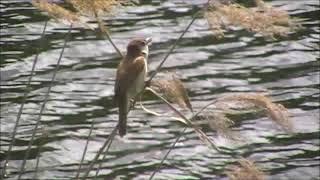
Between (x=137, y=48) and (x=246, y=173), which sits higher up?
(x=137, y=48)

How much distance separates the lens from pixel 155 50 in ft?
35.0

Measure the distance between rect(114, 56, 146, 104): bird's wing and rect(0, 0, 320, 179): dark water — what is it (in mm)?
2539

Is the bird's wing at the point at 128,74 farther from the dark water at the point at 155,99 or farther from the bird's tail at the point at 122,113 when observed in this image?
the dark water at the point at 155,99

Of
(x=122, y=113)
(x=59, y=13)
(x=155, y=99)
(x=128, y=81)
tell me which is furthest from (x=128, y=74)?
(x=155, y=99)

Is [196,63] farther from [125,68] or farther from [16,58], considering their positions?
[125,68]

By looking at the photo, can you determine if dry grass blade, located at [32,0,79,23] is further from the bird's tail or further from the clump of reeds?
the clump of reeds

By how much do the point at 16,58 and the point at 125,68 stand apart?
6355 millimetres

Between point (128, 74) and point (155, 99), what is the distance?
16.6 ft

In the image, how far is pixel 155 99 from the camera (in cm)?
907

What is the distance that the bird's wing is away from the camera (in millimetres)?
3980

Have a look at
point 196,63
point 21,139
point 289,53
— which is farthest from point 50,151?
point 289,53

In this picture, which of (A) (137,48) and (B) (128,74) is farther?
(A) (137,48)

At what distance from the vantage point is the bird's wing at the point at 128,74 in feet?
13.1

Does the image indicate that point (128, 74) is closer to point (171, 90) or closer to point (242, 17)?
point (171, 90)
